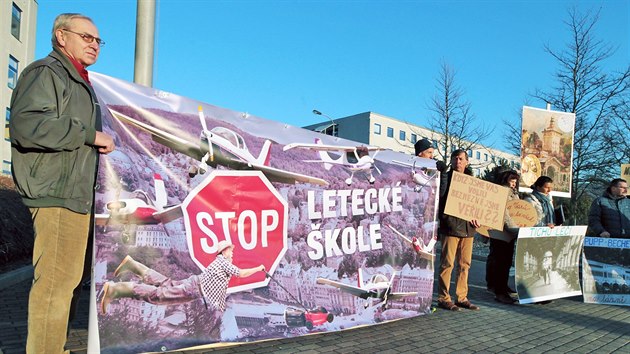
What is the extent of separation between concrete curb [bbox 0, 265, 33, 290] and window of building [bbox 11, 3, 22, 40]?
1163 inches

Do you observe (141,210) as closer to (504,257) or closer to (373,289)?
(373,289)

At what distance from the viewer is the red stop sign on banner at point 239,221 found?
342 cm

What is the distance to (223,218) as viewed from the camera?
140 inches

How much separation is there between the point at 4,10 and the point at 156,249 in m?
31.3

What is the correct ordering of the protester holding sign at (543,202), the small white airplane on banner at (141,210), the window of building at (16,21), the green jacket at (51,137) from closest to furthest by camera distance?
1. the green jacket at (51,137)
2. the small white airplane on banner at (141,210)
3. the protester holding sign at (543,202)
4. the window of building at (16,21)

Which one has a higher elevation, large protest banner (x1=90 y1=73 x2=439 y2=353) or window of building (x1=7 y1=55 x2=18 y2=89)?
window of building (x1=7 y1=55 x2=18 y2=89)

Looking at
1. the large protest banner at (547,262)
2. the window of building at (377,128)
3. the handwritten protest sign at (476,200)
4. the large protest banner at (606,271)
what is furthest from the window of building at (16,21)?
the window of building at (377,128)

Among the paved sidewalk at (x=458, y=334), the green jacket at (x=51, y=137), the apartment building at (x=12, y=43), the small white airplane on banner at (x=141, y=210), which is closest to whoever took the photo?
the green jacket at (x=51, y=137)

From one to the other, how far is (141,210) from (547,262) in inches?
217

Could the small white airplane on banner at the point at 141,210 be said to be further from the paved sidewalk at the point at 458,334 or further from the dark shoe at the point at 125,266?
the paved sidewalk at the point at 458,334

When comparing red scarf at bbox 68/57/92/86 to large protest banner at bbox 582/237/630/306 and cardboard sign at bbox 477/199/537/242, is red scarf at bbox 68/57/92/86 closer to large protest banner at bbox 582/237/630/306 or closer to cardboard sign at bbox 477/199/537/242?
cardboard sign at bbox 477/199/537/242

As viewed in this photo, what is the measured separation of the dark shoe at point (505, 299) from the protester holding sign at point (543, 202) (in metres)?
1.09

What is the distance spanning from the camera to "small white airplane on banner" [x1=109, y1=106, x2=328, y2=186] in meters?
3.29

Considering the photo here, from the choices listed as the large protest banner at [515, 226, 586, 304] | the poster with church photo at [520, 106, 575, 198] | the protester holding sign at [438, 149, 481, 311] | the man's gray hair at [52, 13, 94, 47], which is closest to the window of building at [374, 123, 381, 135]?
the poster with church photo at [520, 106, 575, 198]
